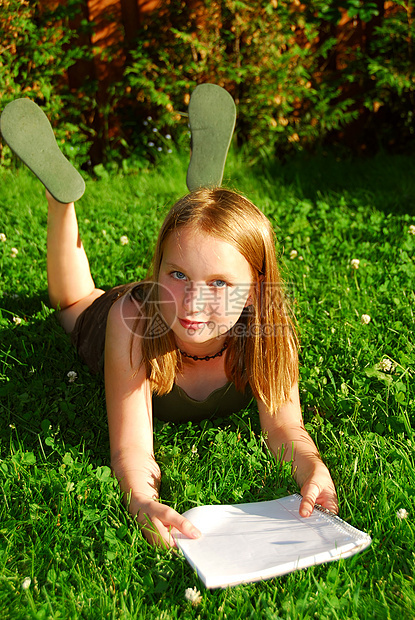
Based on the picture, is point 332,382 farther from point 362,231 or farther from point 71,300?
point 362,231

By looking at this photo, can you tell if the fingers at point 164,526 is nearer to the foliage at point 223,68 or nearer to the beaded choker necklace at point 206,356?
the beaded choker necklace at point 206,356

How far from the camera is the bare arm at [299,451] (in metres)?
1.85

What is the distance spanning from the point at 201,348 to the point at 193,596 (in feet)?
3.16

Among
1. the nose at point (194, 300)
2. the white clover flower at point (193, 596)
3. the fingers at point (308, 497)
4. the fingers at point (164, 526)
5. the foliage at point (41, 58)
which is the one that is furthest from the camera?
the foliage at point (41, 58)

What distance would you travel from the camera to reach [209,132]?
291cm

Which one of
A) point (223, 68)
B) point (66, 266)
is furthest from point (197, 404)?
point (223, 68)

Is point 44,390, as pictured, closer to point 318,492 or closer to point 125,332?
point 125,332

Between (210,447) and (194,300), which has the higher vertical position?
(194,300)

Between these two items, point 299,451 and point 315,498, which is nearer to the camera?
point 315,498

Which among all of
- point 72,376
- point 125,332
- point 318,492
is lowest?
point 72,376

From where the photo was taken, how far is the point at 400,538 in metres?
1.69

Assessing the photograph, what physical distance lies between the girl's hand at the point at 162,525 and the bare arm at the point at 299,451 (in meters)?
0.36

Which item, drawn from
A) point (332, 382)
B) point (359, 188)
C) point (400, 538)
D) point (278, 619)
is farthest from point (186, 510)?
point (359, 188)

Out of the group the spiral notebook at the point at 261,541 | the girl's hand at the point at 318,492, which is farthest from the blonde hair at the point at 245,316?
the spiral notebook at the point at 261,541
